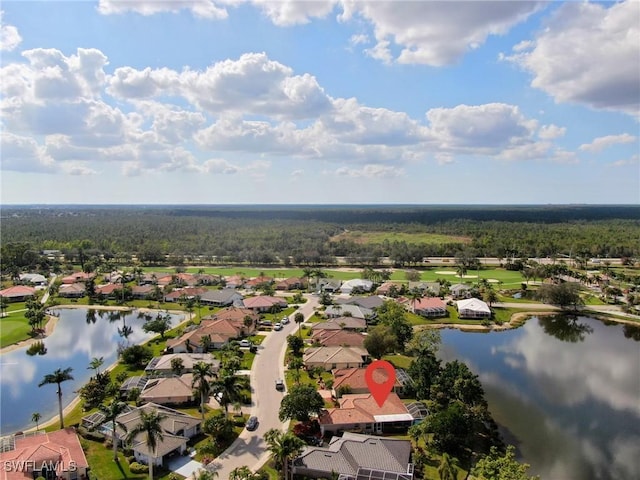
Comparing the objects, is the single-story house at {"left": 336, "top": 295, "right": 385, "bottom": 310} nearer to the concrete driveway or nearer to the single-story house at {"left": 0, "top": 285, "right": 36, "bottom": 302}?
the concrete driveway

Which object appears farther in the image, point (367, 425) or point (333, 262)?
point (333, 262)

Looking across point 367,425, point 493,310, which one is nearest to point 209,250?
point 493,310

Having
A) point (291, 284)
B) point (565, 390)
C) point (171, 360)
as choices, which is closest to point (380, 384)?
point (565, 390)

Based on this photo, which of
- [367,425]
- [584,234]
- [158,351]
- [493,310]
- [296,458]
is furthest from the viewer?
[584,234]

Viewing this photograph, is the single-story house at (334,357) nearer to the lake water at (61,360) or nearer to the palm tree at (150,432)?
the palm tree at (150,432)

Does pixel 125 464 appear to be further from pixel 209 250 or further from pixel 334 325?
pixel 209 250

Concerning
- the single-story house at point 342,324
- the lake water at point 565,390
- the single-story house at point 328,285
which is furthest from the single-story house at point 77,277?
the lake water at point 565,390
